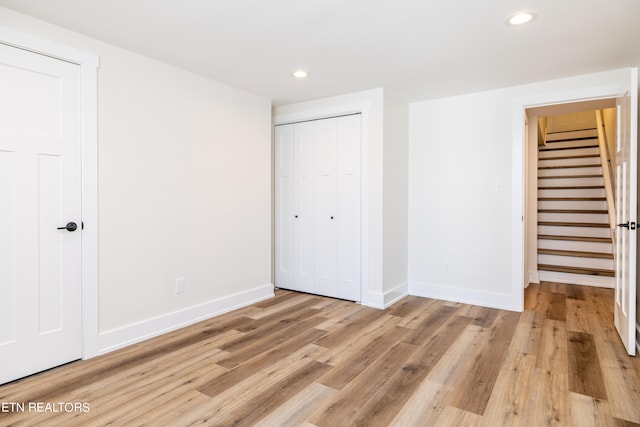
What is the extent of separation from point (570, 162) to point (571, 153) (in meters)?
0.19

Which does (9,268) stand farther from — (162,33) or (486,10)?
(486,10)

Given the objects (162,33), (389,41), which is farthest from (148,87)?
(389,41)

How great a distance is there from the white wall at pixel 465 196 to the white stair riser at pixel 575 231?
81.7 inches

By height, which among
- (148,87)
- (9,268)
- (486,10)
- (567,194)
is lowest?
(9,268)

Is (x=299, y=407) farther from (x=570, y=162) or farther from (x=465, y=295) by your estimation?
(x=570, y=162)

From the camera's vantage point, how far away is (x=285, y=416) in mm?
1807

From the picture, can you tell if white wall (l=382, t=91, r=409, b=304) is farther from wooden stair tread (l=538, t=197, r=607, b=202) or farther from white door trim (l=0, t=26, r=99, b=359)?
wooden stair tread (l=538, t=197, r=607, b=202)

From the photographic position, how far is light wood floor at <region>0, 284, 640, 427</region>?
181cm

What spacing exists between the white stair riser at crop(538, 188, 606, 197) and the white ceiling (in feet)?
8.94

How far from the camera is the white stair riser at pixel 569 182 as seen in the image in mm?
5289

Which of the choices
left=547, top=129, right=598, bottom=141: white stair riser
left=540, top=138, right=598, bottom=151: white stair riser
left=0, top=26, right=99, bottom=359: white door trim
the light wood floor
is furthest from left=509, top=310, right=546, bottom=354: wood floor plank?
left=547, top=129, right=598, bottom=141: white stair riser

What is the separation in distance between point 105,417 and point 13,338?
872mm

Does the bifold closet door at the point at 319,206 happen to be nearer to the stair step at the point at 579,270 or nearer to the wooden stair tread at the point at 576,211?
the stair step at the point at 579,270

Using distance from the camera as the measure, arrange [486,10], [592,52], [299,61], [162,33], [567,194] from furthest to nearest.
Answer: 1. [567,194]
2. [299,61]
3. [592,52]
4. [162,33]
5. [486,10]
